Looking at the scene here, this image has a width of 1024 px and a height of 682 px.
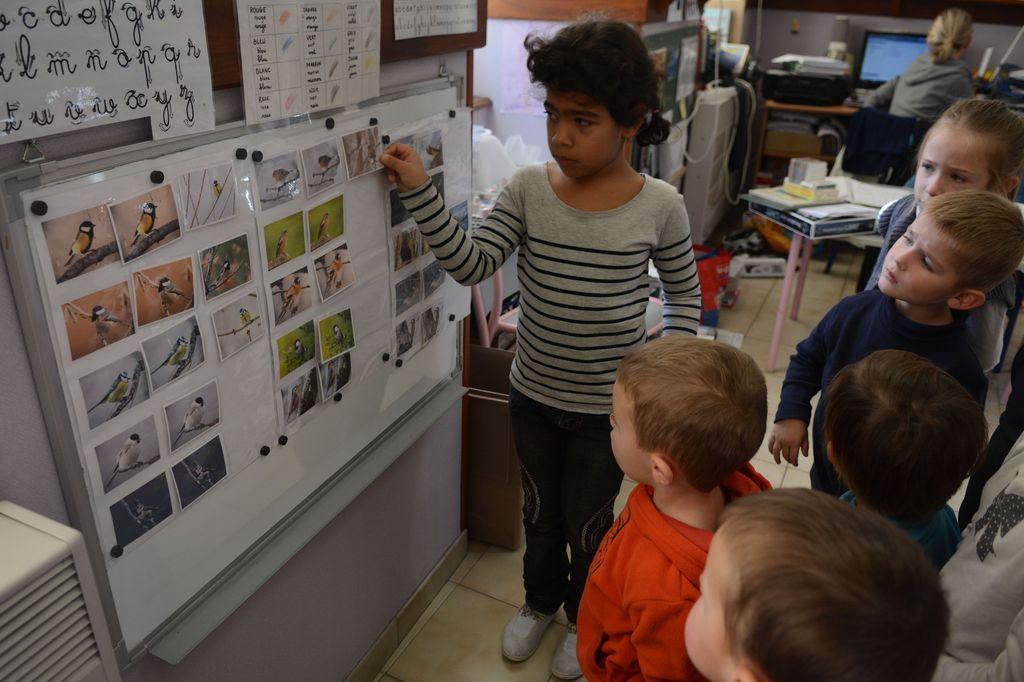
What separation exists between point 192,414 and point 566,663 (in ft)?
3.54

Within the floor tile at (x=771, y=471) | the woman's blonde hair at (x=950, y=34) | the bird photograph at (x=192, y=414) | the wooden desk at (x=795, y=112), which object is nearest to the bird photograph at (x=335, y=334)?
the bird photograph at (x=192, y=414)

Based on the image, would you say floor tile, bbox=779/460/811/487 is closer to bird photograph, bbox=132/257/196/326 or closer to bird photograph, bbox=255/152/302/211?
bird photograph, bbox=255/152/302/211

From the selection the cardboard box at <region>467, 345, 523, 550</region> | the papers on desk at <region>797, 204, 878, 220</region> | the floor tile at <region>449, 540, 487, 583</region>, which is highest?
the papers on desk at <region>797, 204, 878, 220</region>

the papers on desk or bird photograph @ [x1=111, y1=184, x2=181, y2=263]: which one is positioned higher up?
bird photograph @ [x1=111, y1=184, x2=181, y2=263]

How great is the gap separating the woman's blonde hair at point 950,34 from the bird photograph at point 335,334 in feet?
12.5

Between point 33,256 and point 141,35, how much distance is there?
254 millimetres

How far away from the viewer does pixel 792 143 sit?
4703 mm

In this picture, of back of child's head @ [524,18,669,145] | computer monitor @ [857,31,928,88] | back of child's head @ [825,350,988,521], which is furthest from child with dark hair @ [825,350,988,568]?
computer monitor @ [857,31,928,88]

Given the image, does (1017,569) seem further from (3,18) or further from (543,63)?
(3,18)

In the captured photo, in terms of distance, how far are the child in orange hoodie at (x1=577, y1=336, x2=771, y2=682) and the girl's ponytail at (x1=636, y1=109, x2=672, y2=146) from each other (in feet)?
1.85

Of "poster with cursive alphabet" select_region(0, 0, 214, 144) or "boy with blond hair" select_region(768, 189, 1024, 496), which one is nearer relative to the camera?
"poster with cursive alphabet" select_region(0, 0, 214, 144)

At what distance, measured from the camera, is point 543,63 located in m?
1.26

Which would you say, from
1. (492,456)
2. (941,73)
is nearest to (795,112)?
(941,73)

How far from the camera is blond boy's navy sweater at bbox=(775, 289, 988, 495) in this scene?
1.26 meters
